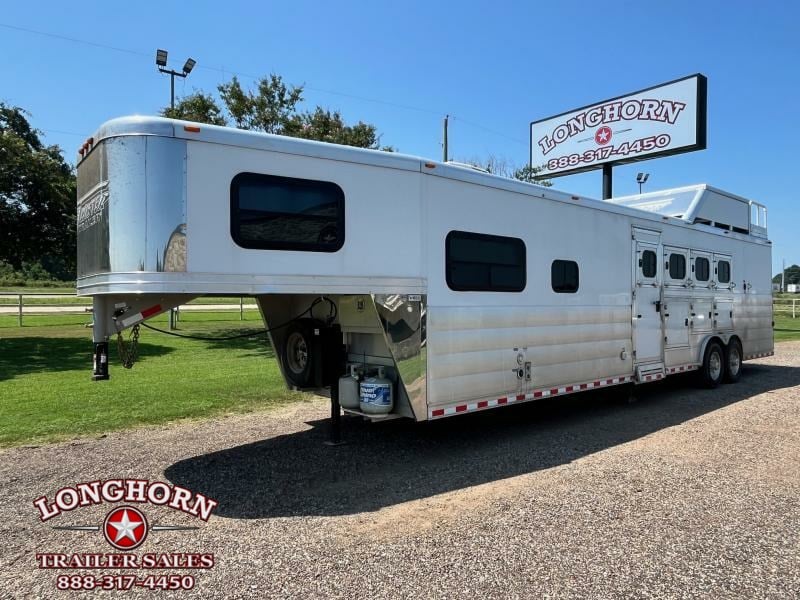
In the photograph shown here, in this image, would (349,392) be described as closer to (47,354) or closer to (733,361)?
(733,361)

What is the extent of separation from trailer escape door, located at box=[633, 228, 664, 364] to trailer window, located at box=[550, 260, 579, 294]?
146cm

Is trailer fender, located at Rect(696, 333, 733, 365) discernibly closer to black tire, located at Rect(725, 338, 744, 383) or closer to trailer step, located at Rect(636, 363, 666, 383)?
black tire, located at Rect(725, 338, 744, 383)

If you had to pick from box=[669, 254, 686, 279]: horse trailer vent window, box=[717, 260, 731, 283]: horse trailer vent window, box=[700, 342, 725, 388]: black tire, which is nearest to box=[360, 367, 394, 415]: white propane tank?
box=[669, 254, 686, 279]: horse trailer vent window

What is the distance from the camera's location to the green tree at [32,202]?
1478 cm

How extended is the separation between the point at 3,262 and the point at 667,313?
17.9 metres

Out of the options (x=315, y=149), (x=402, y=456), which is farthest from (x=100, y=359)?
(x=402, y=456)

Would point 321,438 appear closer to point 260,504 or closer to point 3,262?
point 260,504

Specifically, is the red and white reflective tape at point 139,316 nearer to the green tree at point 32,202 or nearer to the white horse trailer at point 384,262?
the white horse trailer at point 384,262

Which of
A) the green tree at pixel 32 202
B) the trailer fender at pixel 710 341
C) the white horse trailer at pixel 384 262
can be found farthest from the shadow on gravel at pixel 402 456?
the green tree at pixel 32 202

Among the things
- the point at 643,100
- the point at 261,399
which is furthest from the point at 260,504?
the point at 643,100

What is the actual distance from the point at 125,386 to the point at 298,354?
13.9 ft

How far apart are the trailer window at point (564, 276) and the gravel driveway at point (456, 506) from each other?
171 cm

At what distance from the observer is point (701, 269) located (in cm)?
945

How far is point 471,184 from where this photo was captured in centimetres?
584
